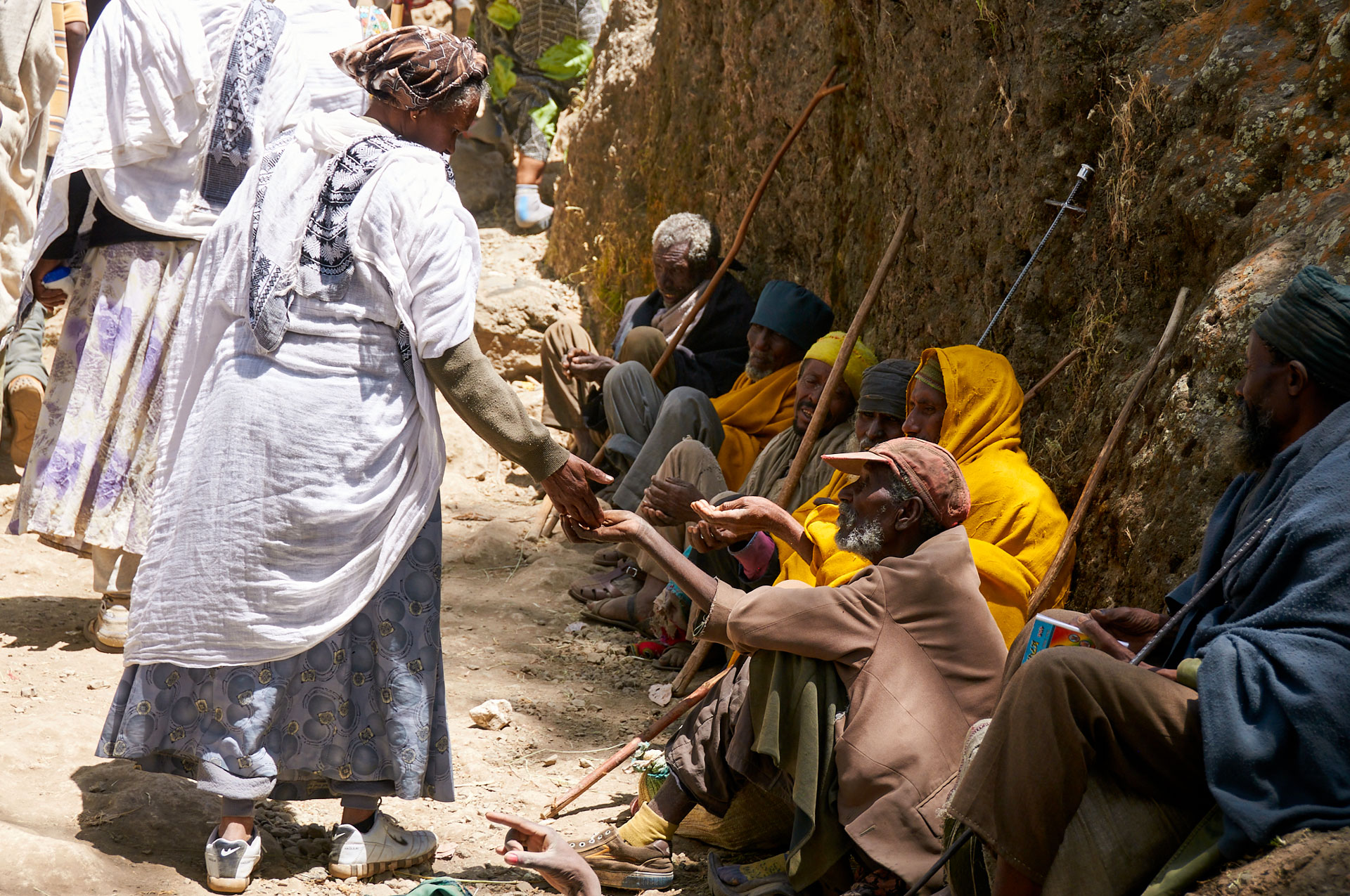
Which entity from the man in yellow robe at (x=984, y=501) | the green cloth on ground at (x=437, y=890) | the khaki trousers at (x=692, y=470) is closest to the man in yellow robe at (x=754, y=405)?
the khaki trousers at (x=692, y=470)

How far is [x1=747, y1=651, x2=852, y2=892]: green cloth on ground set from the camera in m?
3.09

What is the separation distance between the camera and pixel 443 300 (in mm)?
3150

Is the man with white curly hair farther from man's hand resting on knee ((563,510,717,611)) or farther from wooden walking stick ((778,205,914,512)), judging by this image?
man's hand resting on knee ((563,510,717,611))

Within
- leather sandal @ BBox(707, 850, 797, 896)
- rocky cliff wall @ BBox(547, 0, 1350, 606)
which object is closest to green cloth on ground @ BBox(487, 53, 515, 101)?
rocky cliff wall @ BBox(547, 0, 1350, 606)

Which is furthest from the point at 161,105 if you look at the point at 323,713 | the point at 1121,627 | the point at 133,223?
the point at 1121,627

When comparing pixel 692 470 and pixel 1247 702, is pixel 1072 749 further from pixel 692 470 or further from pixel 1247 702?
pixel 692 470

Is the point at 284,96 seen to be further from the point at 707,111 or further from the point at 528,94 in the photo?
the point at 528,94

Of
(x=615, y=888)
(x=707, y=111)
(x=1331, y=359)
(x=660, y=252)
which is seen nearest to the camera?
(x=1331, y=359)

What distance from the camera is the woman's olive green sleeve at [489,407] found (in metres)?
3.20

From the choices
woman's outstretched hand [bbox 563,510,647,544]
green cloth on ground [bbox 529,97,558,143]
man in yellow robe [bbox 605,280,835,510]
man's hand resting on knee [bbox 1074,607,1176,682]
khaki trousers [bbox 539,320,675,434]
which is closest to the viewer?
man's hand resting on knee [bbox 1074,607,1176,682]

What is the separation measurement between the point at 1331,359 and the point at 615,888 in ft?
7.71

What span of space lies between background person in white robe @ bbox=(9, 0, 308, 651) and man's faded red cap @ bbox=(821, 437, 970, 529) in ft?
9.41

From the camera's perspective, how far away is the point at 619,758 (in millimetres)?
4039

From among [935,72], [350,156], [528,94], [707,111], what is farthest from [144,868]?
[528,94]
